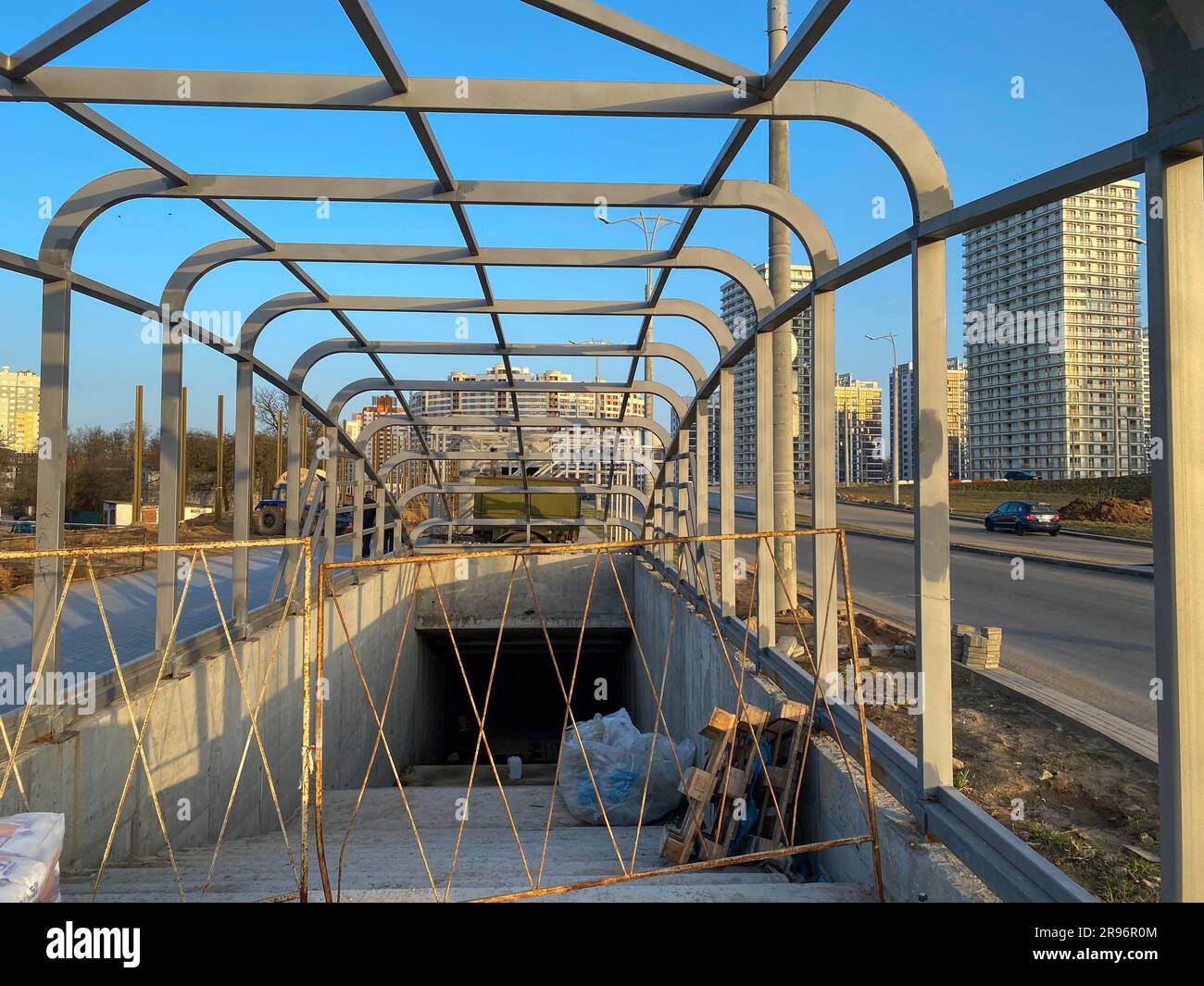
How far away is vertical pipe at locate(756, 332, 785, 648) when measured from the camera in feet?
21.2

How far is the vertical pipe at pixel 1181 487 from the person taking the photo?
2.21m

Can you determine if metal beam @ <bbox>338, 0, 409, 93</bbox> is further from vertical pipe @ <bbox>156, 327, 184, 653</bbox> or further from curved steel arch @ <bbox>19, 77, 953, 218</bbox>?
vertical pipe @ <bbox>156, 327, 184, 653</bbox>

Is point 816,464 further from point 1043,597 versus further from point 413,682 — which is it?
point 413,682

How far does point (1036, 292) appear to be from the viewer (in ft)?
61.8

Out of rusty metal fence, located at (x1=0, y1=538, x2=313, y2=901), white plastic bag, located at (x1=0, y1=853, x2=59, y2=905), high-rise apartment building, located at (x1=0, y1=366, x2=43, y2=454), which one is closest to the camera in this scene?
white plastic bag, located at (x1=0, y1=853, x2=59, y2=905)

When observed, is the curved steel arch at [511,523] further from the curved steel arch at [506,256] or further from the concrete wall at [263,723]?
the curved steel arch at [506,256]

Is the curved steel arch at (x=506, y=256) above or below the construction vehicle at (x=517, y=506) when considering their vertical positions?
above

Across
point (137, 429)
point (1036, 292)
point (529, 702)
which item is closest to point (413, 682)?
point (529, 702)

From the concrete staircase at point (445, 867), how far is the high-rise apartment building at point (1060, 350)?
8784mm

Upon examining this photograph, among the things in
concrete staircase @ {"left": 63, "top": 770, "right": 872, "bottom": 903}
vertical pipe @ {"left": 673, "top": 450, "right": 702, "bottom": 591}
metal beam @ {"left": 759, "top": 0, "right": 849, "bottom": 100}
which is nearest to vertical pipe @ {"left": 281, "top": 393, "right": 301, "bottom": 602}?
concrete staircase @ {"left": 63, "top": 770, "right": 872, "bottom": 903}

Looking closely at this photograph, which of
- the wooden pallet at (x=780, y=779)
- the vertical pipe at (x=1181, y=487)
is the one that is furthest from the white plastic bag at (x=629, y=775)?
the vertical pipe at (x=1181, y=487)

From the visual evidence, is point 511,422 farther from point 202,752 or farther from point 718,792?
point 718,792

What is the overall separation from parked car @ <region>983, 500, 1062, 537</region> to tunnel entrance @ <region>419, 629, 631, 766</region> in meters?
13.1
